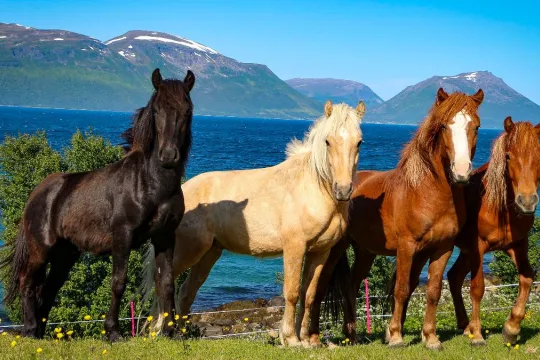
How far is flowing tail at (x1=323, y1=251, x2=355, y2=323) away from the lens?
33.0 ft

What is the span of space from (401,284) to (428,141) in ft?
6.31

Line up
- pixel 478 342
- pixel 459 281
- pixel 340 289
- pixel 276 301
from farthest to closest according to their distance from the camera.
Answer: pixel 276 301, pixel 340 289, pixel 459 281, pixel 478 342

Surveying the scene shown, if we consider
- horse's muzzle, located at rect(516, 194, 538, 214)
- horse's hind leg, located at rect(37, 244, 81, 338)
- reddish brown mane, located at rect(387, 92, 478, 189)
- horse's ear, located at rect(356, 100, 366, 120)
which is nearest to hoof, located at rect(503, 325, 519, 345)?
horse's muzzle, located at rect(516, 194, 538, 214)

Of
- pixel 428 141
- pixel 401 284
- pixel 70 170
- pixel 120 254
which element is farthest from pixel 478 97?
pixel 70 170

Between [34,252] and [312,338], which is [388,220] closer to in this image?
[312,338]

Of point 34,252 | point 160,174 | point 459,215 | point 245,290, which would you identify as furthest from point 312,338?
point 245,290

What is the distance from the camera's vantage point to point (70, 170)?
1133 inches

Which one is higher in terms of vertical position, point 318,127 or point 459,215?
point 318,127

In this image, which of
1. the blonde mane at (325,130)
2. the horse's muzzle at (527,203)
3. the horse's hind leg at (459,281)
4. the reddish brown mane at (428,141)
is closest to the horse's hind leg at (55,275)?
the blonde mane at (325,130)

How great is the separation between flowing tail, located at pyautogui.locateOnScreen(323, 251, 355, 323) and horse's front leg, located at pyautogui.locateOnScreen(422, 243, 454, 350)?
179 cm

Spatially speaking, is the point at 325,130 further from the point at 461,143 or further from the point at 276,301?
the point at 276,301

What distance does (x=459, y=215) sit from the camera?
27.2 ft

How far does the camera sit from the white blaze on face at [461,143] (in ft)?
24.8

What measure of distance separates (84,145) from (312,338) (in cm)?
2176
